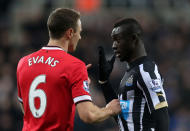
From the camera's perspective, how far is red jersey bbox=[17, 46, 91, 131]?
4.37 metres

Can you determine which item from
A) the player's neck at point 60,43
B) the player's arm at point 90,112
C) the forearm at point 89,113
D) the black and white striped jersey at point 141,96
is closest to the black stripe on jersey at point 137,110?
the black and white striped jersey at point 141,96

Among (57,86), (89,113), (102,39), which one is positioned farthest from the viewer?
(102,39)

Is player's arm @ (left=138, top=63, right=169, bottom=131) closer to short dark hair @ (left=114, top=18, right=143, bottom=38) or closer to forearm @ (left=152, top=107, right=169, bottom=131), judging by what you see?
forearm @ (left=152, top=107, right=169, bottom=131)

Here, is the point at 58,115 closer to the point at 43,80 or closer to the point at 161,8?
the point at 43,80

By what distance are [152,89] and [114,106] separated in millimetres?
416

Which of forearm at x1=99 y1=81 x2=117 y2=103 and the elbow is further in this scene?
forearm at x1=99 y1=81 x2=117 y2=103

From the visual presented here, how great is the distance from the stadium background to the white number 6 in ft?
15.9

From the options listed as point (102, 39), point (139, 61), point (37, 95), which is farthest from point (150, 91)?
point (102, 39)

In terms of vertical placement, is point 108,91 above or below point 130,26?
below

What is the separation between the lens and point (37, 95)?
4461mm

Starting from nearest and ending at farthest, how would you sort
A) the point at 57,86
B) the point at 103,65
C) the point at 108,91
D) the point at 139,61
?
the point at 57,86 → the point at 139,61 → the point at 103,65 → the point at 108,91

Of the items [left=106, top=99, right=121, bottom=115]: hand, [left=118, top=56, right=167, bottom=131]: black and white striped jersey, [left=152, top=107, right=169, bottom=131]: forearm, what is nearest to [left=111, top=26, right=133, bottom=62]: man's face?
[left=118, top=56, right=167, bottom=131]: black and white striped jersey

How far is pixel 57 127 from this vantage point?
4.39m

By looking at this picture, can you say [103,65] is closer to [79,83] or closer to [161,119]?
[79,83]
